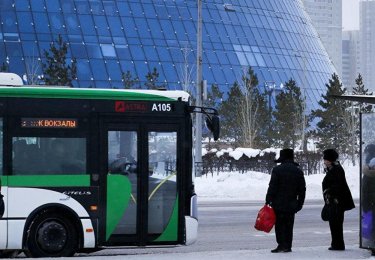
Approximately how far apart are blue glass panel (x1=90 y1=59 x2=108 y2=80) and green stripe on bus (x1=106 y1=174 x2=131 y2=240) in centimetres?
4701

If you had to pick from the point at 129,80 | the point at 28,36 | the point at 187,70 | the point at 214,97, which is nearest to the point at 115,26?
the point at 187,70

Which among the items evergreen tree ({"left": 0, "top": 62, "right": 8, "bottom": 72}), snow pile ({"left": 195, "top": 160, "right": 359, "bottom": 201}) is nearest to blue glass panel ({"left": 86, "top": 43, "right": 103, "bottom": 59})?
evergreen tree ({"left": 0, "top": 62, "right": 8, "bottom": 72})

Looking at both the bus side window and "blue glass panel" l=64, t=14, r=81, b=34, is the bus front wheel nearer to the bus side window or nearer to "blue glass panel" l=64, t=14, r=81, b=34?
the bus side window

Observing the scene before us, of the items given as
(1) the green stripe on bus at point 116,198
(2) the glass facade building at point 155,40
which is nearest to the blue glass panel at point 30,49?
(2) the glass facade building at point 155,40

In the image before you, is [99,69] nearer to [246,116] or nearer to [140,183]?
[246,116]

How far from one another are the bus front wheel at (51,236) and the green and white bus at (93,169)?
1 cm

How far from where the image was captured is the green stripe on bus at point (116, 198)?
14.4 metres

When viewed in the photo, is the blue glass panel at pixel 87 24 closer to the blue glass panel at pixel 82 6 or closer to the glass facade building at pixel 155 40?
the glass facade building at pixel 155 40

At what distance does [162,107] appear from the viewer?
14.9 m

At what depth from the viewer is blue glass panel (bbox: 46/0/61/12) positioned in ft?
210

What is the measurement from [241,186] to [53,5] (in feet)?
112

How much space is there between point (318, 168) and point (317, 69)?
3675cm

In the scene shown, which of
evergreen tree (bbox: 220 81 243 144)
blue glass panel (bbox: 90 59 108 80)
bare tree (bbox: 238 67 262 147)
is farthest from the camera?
blue glass panel (bbox: 90 59 108 80)

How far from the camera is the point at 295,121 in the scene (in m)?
57.6
